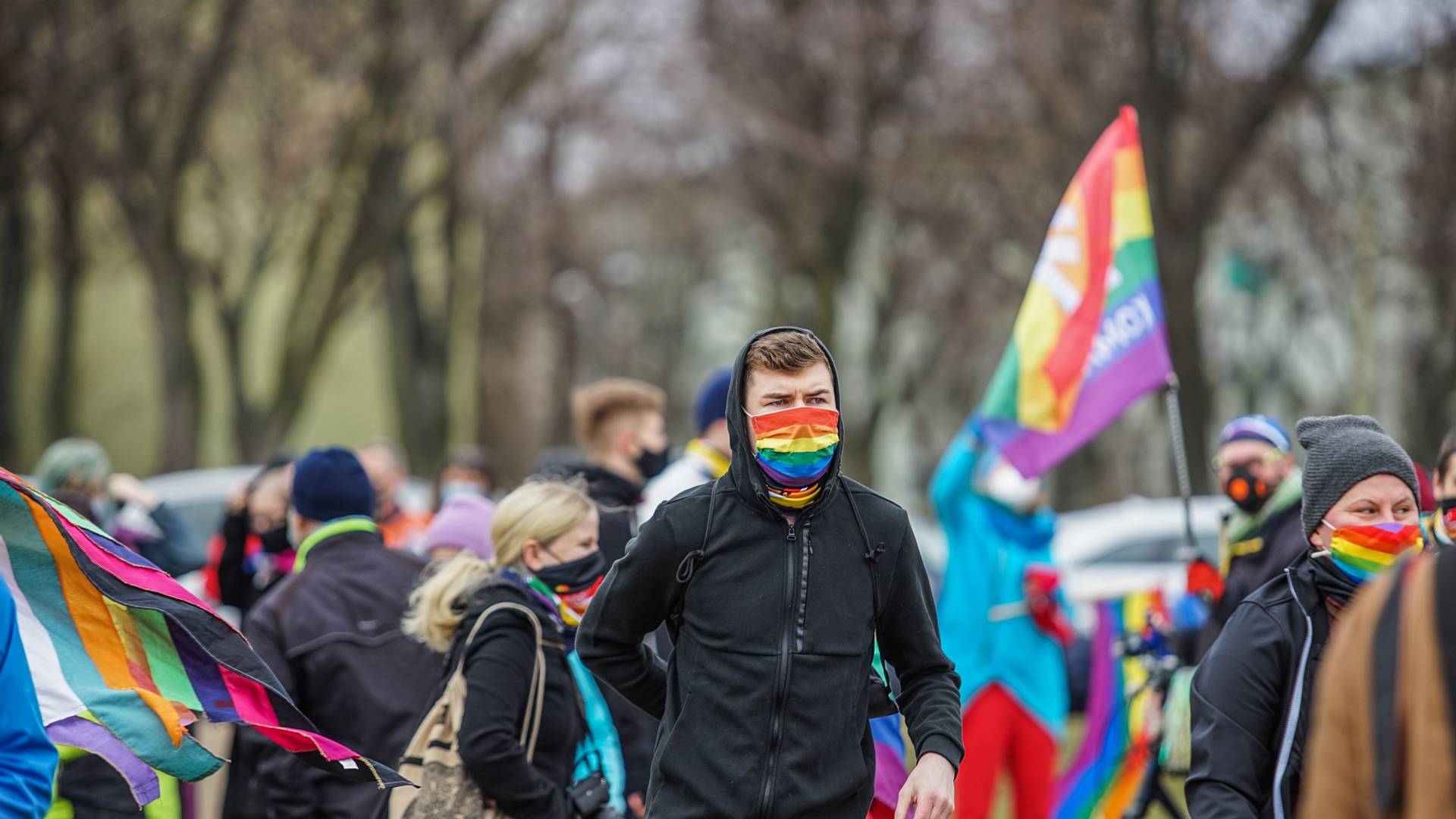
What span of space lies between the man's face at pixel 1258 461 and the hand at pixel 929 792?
2906mm

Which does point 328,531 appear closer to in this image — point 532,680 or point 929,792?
point 532,680

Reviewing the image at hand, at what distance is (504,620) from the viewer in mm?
4422

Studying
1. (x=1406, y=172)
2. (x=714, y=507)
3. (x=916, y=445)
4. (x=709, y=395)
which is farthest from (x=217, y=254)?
(x=916, y=445)

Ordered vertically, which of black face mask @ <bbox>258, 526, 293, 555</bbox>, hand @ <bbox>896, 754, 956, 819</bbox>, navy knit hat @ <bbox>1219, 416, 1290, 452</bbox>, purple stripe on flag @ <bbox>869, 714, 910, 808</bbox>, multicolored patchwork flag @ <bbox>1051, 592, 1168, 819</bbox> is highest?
navy knit hat @ <bbox>1219, 416, 1290, 452</bbox>

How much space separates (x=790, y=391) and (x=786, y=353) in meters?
0.09

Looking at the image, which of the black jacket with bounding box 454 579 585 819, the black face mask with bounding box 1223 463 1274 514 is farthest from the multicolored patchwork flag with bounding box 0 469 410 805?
the black face mask with bounding box 1223 463 1274 514

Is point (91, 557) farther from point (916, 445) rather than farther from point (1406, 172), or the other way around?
point (916, 445)

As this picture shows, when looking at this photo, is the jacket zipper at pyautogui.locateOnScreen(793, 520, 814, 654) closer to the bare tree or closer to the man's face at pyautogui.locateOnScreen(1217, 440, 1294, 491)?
the man's face at pyautogui.locateOnScreen(1217, 440, 1294, 491)

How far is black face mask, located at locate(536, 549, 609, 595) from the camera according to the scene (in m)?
4.65

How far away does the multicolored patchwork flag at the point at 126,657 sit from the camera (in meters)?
3.71

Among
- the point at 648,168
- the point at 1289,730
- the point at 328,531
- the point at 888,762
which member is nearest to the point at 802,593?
the point at 888,762

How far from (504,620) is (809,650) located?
1.22 m

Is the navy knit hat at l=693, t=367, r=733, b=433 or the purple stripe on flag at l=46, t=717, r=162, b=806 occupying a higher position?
the navy knit hat at l=693, t=367, r=733, b=433

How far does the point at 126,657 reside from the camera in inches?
150
